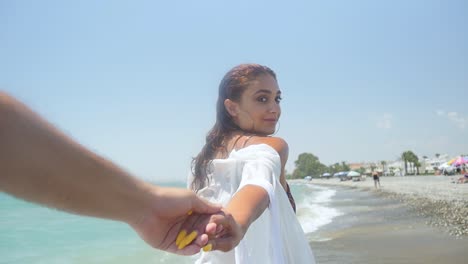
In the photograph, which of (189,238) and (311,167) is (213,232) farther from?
(311,167)

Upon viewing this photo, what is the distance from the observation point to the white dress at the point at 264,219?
1.51 metres

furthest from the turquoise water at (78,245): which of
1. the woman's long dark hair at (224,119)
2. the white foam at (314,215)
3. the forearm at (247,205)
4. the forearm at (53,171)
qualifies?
the forearm at (53,171)

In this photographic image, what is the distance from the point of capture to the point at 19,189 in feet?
2.57

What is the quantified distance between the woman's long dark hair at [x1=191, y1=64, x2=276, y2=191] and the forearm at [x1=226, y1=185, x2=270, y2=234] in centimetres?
55

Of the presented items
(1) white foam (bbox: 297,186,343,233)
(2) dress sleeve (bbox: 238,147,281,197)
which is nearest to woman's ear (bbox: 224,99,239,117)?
(2) dress sleeve (bbox: 238,147,281,197)

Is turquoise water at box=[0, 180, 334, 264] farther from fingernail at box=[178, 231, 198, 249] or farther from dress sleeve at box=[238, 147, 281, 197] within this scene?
fingernail at box=[178, 231, 198, 249]

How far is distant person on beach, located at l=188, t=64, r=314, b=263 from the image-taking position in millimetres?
1449

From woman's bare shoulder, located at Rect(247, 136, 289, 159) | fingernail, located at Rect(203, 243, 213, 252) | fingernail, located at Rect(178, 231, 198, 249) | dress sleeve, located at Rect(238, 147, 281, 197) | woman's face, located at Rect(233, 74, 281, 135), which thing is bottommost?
fingernail, located at Rect(203, 243, 213, 252)

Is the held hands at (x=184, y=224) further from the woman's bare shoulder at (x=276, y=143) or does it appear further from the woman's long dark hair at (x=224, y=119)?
the woman's long dark hair at (x=224, y=119)

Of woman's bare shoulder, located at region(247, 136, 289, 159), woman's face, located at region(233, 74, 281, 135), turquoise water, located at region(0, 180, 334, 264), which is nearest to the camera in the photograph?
woman's bare shoulder, located at region(247, 136, 289, 159)

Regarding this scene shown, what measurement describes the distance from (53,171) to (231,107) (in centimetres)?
128

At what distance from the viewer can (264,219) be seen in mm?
1552

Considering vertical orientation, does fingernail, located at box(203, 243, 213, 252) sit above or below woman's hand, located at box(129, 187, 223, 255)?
below

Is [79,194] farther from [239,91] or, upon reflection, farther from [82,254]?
[82,254]
